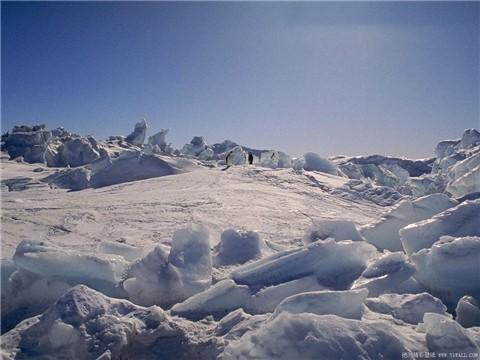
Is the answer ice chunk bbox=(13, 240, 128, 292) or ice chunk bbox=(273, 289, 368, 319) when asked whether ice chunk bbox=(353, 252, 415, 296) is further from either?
ice chunk bbox=(13, 240, 128, 292)

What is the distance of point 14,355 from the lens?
2.44m

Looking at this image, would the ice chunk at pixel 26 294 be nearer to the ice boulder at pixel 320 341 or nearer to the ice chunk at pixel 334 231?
the ice boulder at pixel 320 341

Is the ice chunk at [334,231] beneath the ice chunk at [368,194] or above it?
above

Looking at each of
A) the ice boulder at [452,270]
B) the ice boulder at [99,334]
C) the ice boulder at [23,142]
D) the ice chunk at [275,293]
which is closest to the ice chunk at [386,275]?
the ice boulder at [452,270]

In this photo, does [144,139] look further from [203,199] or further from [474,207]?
[474,207]

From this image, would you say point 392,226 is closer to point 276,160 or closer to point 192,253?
point 192,253

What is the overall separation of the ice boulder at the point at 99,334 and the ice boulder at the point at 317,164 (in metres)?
11.3

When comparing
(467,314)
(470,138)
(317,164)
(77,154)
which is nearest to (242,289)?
(467,314)

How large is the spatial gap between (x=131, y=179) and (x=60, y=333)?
886cm

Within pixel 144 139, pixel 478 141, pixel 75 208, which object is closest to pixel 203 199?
pixel 75 208

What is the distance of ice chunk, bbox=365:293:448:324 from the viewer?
2795mm

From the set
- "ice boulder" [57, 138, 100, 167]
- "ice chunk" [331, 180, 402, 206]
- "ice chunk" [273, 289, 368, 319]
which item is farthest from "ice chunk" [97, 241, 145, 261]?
"ice boulder" [57, 138, 100, 167]

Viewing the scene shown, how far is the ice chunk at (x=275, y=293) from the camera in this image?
9.84ft

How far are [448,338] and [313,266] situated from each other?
1.26 meters
